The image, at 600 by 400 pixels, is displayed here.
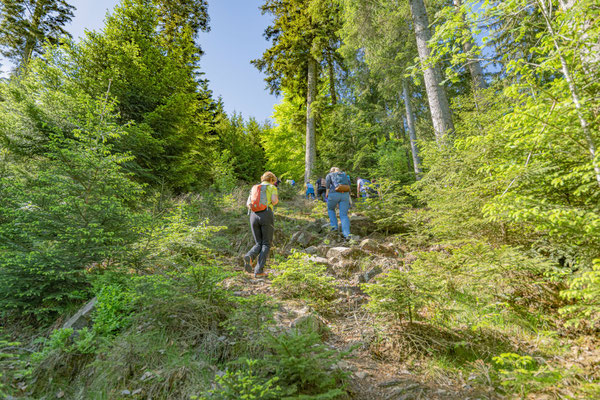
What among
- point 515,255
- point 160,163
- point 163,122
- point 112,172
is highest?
point 163,122

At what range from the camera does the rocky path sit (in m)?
2.00

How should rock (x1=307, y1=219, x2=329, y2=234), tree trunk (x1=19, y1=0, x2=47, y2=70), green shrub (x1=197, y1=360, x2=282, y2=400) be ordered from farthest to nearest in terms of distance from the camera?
tree trunk (x1=19, y1=0, x2=47, y2=70), rock (x1=307, y1=219, x2=329, y2=234), green shrub (x1=197, y1=360, x2=282, y2=400)

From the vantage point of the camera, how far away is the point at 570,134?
2348 millimetres

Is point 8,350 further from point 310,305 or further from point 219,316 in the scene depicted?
point 310,305

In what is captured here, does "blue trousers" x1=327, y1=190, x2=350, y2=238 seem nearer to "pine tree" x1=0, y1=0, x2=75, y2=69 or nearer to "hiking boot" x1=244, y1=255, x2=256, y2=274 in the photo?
"hiking boot" x1=244, y1=255, x2=256, y2=274

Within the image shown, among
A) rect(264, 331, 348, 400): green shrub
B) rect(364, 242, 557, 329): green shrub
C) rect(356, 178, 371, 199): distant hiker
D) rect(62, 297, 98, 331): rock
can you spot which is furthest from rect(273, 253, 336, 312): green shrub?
rect(356, 178, 371, 199): distant hiker

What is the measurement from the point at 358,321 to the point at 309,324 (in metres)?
0.84

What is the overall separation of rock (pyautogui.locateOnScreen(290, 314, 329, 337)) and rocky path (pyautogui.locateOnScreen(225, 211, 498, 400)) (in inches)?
0.5

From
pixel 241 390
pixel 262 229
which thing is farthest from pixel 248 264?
pixel 241 390

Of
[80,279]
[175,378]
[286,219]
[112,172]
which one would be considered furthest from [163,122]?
[175,378]

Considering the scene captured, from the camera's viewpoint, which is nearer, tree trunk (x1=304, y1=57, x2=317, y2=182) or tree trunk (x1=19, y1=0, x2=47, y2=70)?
tree trunk (x1=304, y1=57, x2=317, y2=182)

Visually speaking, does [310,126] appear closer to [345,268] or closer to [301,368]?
[345,268]

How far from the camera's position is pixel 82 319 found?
2830 millimetres

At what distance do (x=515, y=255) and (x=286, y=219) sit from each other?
5.79 meters
